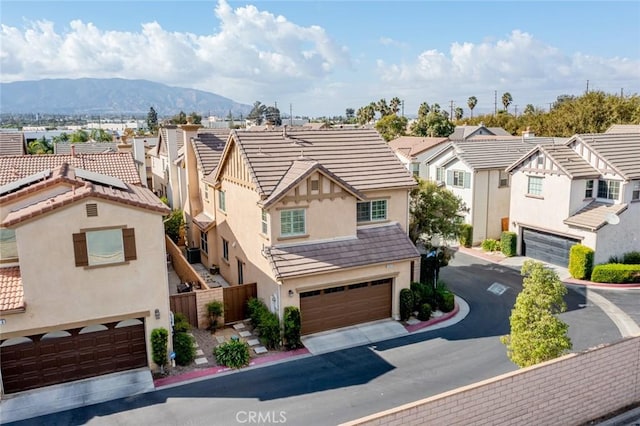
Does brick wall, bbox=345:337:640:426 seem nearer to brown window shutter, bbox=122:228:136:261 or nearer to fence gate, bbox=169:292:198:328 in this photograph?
brown window shutter, bbox=122:228:136:261

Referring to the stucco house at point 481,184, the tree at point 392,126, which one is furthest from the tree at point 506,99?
the stucco house at point 481,184

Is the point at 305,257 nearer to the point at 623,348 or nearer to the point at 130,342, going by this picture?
the point at 130,342

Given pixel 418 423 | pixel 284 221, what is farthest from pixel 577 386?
pixel 284 221

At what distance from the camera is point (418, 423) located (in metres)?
10.4

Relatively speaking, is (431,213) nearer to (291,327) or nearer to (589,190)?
(291,327)

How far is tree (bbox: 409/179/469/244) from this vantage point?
24328mm

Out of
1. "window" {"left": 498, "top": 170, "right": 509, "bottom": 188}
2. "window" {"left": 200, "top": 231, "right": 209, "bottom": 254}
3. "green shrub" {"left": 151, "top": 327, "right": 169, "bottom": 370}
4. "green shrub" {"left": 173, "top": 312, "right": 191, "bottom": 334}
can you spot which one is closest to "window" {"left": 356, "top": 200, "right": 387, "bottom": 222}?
"green shrub" {"left": 173, "top": 312, "right": 191, "bottom": 334}

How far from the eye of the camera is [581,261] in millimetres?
26531

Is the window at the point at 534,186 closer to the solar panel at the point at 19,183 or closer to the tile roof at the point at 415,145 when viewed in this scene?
the tile roof at the point at 415,145

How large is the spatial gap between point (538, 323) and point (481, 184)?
2200 centimetres

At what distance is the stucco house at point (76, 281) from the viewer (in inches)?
585

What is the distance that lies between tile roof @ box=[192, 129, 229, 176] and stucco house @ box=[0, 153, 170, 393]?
1208 centimetres

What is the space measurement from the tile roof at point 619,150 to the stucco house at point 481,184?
17.7ft

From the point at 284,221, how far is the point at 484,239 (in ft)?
65.6
